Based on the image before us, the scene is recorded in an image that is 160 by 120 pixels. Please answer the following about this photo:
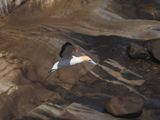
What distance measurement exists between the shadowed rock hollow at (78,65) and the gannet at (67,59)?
0.32ft

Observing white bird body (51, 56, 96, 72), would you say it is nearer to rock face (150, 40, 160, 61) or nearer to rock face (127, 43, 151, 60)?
rock face (127, 43, 151, 60)

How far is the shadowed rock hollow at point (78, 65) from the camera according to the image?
5812mm

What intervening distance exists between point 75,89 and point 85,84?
0.21m

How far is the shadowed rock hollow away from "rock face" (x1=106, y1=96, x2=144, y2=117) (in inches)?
2.1

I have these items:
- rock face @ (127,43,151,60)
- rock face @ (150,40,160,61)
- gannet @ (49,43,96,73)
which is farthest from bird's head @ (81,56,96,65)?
rock face @ (150,40,160,61)

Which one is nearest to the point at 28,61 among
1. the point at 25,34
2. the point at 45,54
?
the point at 45,54

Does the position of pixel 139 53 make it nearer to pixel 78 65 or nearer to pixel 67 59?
→ pixel 78 65

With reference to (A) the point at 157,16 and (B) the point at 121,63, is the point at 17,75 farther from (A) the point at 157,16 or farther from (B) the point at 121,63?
(A) the point at 157,16

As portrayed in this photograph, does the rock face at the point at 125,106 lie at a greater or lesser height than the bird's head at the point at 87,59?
lesser

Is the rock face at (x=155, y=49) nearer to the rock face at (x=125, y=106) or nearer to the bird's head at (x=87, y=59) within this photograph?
the bird's head at (x=87, y=59)

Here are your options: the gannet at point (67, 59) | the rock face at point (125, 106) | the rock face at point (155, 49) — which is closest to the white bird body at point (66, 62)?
the gannet at point (67, 59)

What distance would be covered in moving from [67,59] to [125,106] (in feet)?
4.94

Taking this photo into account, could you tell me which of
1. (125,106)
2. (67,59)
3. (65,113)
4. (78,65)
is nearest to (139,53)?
(78,65)

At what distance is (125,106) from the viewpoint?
18.5 feet
